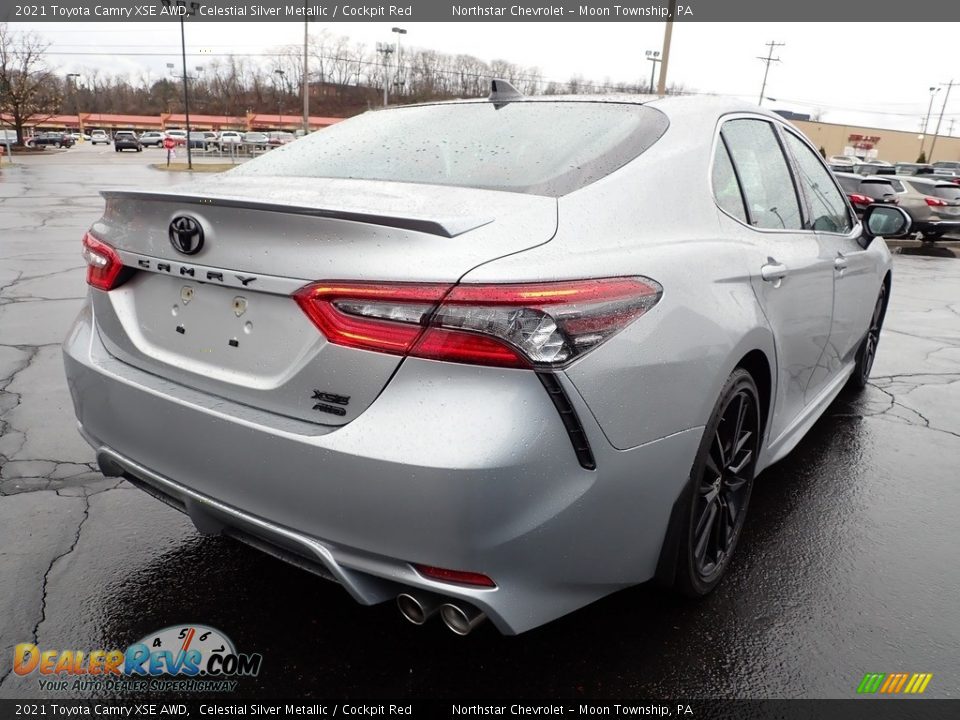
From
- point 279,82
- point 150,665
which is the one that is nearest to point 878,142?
point 279,82

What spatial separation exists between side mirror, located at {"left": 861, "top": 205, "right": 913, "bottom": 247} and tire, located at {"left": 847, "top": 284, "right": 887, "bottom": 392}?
0.72m

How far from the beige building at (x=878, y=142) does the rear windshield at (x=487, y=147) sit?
9860 centimetres

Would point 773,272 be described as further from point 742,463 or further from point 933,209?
point 933,209

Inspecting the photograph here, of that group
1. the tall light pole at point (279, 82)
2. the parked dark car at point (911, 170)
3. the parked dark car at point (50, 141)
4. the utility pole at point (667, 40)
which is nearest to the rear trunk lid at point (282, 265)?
the utility pole at point (667, 40)

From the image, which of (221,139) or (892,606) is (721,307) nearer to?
(892,606)

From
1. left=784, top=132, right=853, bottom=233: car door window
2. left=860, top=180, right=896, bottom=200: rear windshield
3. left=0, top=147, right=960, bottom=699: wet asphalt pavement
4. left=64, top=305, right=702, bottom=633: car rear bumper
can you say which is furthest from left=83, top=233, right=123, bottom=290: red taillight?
left=860, top=180, right=896, bottom=200: rear windshield

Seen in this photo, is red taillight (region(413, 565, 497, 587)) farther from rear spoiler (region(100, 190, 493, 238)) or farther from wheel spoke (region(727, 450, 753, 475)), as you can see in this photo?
wheel spoke (region(727, 450, 753, 475))

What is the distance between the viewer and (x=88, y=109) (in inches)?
4592

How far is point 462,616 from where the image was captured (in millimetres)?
1766

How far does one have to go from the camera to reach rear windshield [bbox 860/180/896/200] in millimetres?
17766

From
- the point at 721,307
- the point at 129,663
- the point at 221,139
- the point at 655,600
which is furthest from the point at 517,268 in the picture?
the point at 221,139

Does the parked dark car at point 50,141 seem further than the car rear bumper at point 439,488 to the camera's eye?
Yes

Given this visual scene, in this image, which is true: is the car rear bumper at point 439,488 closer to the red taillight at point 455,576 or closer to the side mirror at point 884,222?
the red taillight at point 455,576

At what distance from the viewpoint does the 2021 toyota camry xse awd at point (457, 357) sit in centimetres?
163
